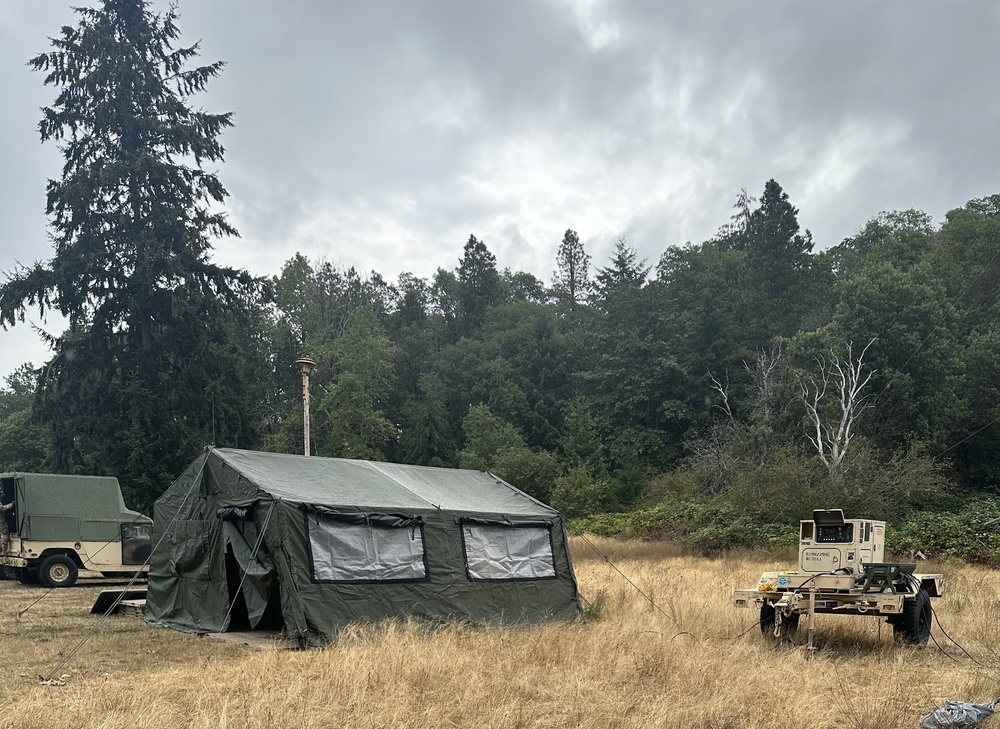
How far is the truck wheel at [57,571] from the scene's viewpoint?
723 inches

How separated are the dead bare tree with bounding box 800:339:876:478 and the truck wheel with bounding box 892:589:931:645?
2290 cm

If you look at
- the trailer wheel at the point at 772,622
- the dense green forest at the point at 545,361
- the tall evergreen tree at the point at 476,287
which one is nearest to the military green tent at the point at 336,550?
the trailer wheel at the point at 772,622

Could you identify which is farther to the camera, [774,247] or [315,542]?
[774,247]

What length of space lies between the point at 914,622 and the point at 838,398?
27.8 meters

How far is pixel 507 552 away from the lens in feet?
42.7

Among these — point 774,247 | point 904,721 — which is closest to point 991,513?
point 904,721

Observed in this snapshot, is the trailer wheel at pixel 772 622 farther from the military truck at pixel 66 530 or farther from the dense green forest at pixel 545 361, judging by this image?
the dense green forest at pixel 545 361

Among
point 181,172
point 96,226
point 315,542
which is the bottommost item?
point 315,542

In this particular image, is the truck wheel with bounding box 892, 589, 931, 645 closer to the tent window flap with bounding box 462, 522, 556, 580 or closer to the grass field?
the grass field

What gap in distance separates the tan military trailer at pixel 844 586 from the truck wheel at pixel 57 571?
14.6 m

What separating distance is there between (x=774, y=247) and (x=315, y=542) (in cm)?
4482

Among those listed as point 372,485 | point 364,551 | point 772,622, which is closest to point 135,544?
point 372,485

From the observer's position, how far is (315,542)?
10906 millimetres

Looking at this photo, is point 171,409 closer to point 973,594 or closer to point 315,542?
point 315,542
